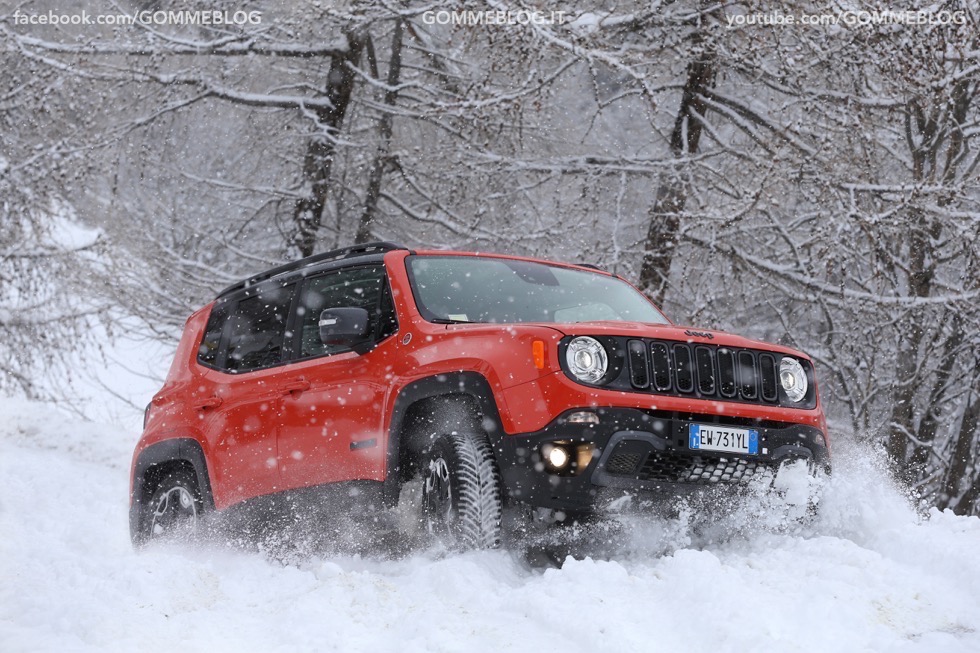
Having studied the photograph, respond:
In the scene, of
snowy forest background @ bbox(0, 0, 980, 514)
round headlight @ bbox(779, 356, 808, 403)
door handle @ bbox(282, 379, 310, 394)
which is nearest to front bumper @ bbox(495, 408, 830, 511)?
round headlight @ bbox(779, 356, 808, 403)

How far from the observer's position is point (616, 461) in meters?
4.84

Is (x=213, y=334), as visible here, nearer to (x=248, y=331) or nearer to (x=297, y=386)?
(x=248, y=331)

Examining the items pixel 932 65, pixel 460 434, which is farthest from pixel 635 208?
pixel 460 434

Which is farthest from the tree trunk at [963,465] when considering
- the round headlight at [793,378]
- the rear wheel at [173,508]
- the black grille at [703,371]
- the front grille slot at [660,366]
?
the rear wheel at [173,508]

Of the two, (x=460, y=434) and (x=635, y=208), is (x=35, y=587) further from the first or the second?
(x=635, y=208)

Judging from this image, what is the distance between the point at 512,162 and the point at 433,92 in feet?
6.14

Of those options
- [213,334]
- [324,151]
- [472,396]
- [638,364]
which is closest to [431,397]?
[472,396]

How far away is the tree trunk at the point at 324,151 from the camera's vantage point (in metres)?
13.9

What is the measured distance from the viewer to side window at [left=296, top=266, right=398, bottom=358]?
5.94 metres

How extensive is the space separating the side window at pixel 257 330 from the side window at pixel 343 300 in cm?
23

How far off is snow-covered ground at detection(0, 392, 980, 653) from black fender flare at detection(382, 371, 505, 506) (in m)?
0.45

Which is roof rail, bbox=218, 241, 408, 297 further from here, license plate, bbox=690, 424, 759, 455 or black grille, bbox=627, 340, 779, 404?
license plate, bbox=690, 424, 759, 455

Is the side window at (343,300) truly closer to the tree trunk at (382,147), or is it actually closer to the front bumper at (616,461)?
the front bumper at (616,461)

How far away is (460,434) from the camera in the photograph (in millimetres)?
5227
